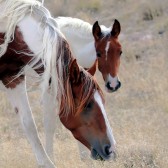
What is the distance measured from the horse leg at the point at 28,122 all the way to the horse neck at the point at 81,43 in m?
1.88

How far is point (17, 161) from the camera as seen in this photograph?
5.76 m

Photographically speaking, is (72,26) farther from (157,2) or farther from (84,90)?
(157,2)

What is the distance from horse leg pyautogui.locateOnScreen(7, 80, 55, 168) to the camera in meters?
4.88

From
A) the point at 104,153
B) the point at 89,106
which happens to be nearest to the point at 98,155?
the point at 104,153

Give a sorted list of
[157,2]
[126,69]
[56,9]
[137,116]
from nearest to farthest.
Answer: [137,116] → [126,69] → [157,2] → [56,9]

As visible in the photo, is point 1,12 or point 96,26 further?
point 96,26

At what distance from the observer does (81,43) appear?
691 centimetres

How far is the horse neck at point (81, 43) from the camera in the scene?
22.2 feet

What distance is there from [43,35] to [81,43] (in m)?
2.51

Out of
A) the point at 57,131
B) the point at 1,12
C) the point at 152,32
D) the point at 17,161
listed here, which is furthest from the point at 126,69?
the point at 1,12

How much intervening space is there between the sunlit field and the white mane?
4.70 feet

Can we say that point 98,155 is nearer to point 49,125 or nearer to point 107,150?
point 107,150

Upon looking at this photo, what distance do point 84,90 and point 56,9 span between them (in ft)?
46.4

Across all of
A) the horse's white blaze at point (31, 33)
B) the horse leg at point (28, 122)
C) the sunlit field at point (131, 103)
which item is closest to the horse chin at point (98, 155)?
the horse leg at point (28, 122)
